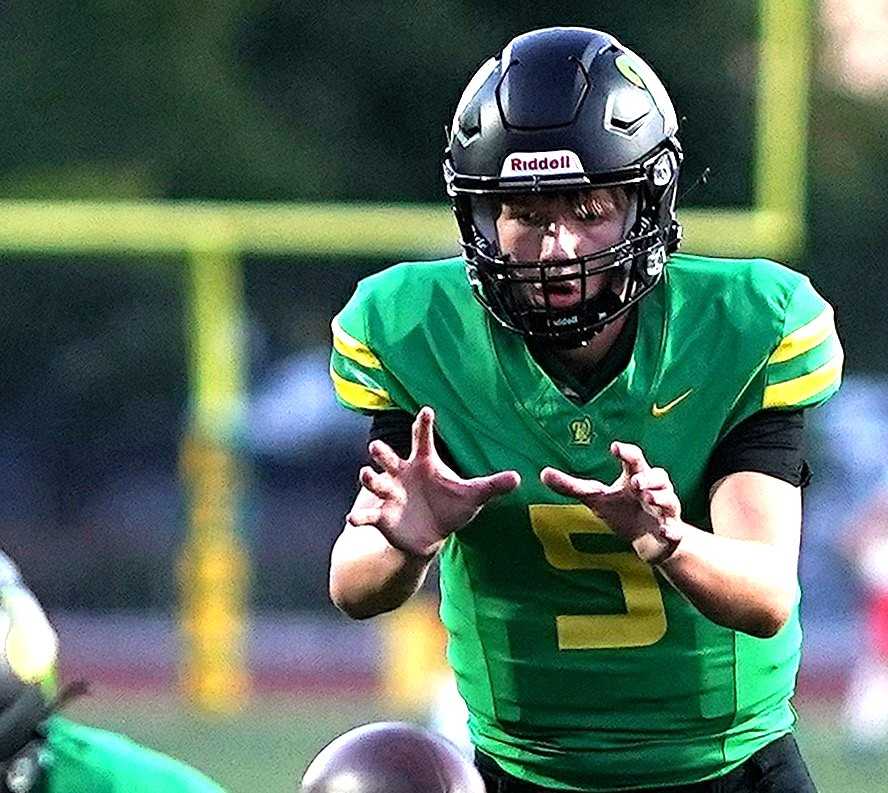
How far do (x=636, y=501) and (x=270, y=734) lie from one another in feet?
21.2

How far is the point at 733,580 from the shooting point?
3.36 meters

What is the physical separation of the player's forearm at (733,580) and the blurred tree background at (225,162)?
6341 mm

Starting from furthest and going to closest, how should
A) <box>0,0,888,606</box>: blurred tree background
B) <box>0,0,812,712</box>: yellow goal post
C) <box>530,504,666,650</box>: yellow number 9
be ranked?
1. <box>0,0,812,712</box>: yellow goal post
2. <box>0,0,888,606</box>: blurred tree background
3. <box>530,504,666,650</box>: yellow number 9

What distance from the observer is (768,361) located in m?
3.62

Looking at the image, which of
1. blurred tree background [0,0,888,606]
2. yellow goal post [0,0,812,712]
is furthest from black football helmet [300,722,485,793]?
yellow goal post [0,0,812,712]

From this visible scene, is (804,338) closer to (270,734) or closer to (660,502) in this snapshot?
(660,502)

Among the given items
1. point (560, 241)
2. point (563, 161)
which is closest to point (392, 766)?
point (560, 241)

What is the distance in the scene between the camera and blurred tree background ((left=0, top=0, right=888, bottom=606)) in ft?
32.6

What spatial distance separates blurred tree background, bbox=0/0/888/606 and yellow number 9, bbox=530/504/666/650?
618 centimetres

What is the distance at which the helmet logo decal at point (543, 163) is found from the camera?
139 inches

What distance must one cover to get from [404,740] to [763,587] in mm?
531

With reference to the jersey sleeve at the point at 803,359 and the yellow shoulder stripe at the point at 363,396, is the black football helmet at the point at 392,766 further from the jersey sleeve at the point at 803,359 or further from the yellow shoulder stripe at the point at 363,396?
the jersey sleeve at the point at 803,359

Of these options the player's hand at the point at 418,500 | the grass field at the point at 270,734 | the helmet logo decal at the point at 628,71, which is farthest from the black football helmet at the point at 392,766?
the grass field at the point at 270,734

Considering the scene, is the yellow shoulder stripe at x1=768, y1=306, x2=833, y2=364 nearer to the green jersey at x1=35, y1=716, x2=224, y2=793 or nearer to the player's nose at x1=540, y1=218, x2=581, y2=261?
the player's nose at x1=540, y1=218, x2=581, y2=261
